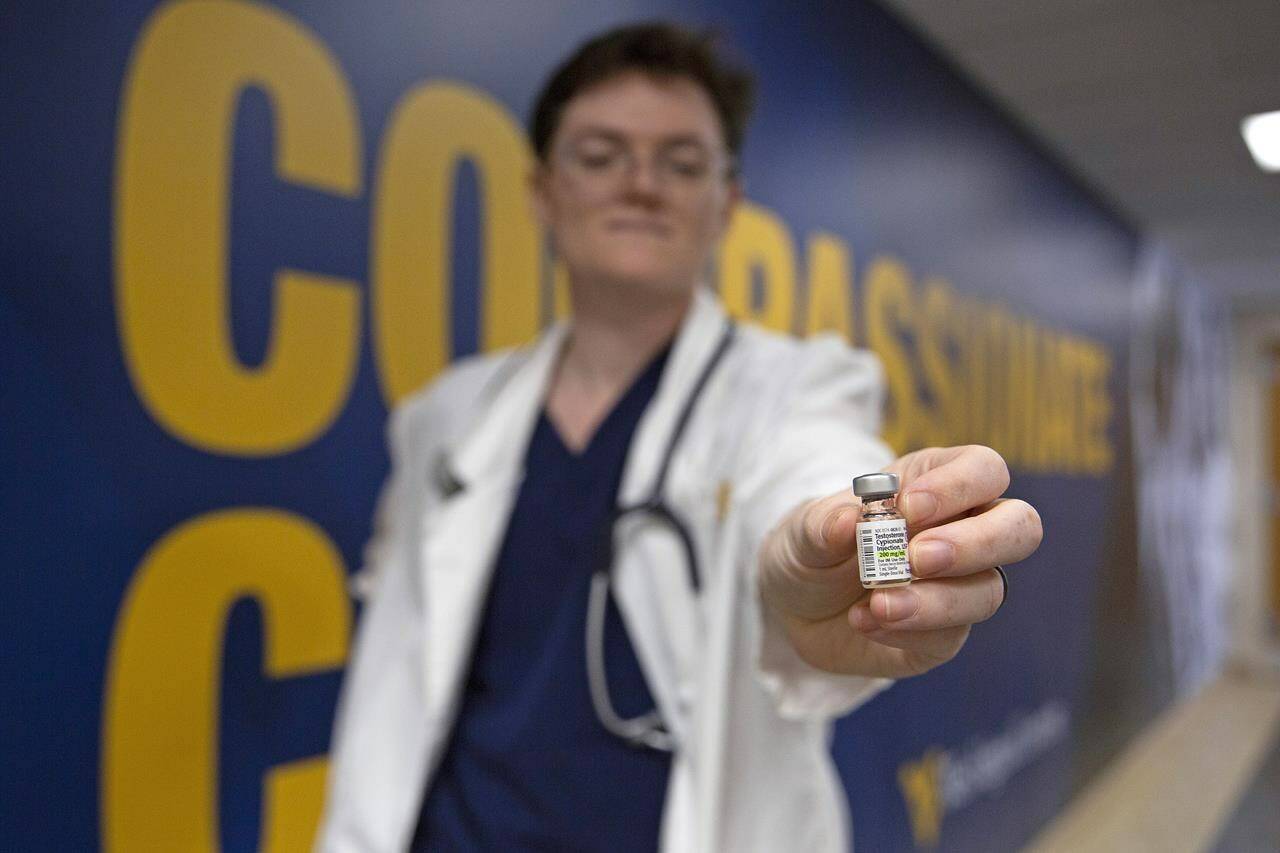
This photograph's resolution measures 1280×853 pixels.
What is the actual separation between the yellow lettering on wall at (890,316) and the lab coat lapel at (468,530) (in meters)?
1.13

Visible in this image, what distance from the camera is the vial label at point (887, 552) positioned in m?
0.30

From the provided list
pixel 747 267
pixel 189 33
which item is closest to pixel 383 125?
pixel 189 33

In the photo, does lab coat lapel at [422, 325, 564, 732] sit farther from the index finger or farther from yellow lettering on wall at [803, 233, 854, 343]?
yellow lettering on wall at [803, 233, 854, 343]

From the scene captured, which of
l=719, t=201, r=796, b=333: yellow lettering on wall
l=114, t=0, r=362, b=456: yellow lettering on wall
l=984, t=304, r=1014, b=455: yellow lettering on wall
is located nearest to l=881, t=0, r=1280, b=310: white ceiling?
l=984, t=304, r=1014, b=455: yellow lettering on wall

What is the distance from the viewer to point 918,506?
29 centimetres

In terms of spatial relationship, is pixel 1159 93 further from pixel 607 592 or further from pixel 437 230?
pixel 437 230

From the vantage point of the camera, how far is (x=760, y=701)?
731mm

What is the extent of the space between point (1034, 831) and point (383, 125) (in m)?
2.77

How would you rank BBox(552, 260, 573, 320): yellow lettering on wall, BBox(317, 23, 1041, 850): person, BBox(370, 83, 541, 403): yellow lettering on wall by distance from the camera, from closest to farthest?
BBox(317, 23, 1041, 850): person < BBox(370, 83, 541, 403): yellow lettering on wall < BBox(552, 260, 573, 320): yellow lettering on wall

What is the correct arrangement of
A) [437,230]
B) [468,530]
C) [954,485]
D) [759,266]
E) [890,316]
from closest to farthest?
[954,485] < [468,530] < [437,230] < [759,266] < [890,316]

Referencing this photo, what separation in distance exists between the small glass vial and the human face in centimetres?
58

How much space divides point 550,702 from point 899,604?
21.8 inches

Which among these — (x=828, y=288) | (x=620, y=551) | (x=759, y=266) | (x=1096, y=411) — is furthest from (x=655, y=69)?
(x=1096, y=411)

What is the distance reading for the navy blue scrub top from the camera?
789mm
